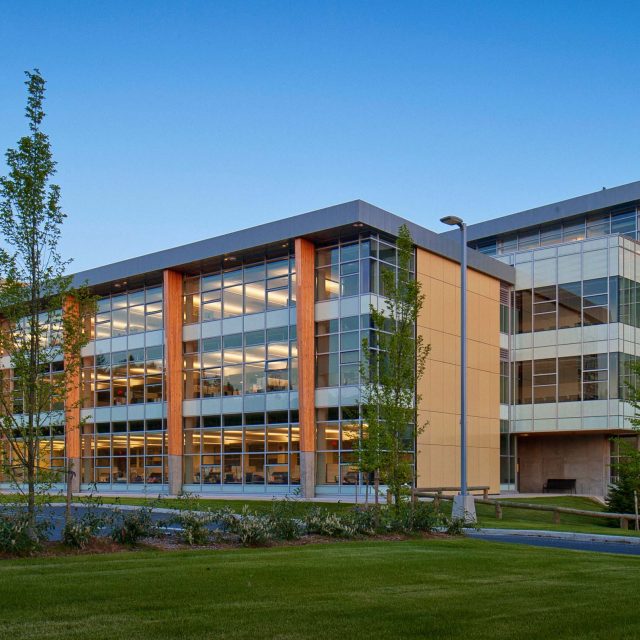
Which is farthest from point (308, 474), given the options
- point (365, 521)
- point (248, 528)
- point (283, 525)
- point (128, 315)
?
point (248, 528)

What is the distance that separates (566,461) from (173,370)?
21.2 m

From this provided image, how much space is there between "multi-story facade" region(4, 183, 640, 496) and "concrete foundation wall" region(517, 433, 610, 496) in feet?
0.24

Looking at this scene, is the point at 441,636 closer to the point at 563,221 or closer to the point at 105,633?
the point at 105,633

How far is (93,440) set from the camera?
150 feet

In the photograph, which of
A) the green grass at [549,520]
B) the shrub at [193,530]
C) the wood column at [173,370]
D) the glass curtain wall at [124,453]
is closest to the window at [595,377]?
the green grass at [549,520]

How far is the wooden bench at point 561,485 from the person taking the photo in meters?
43.9

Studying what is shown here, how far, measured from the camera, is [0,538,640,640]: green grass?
312 inches

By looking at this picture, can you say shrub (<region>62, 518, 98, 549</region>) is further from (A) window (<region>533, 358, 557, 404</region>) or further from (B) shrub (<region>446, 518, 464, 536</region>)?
(A) window (<region>533, 358, 557, 404</region>)

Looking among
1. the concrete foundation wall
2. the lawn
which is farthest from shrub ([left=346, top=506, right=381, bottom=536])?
the concrete foundation wall

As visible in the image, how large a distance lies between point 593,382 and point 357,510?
24899 mm

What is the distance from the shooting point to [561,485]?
1737 inches

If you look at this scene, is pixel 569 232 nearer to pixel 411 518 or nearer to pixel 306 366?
pixel 306 366

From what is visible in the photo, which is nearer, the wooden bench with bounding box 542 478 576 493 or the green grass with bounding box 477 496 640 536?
the green grass with bounding box 477 496 640 536

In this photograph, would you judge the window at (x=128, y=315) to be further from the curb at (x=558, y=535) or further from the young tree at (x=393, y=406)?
the young tree at (x=393, y=406)
